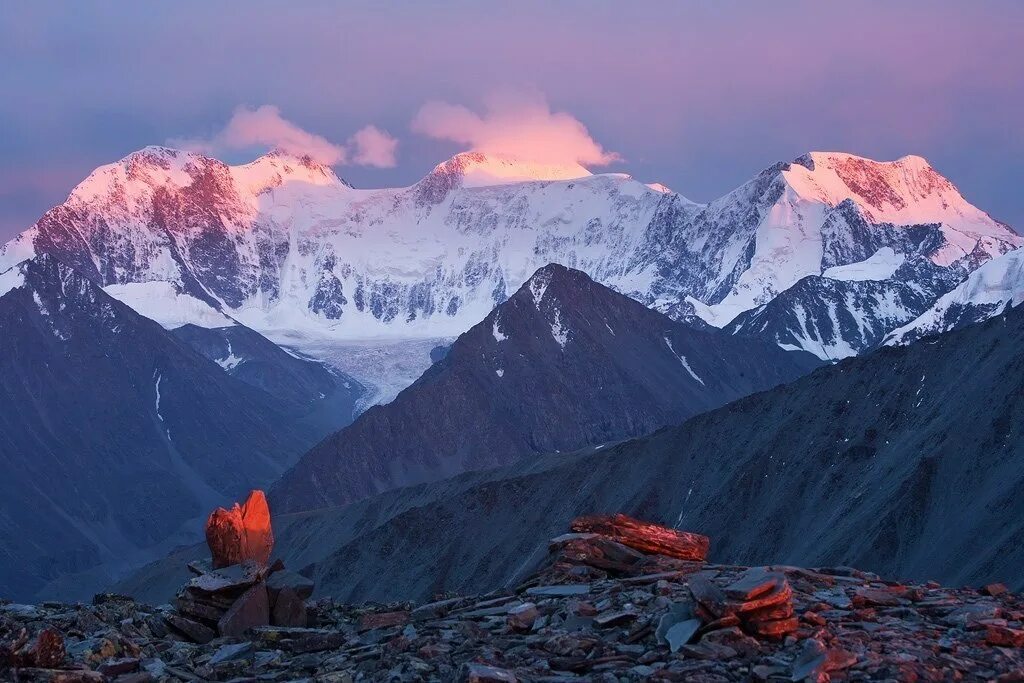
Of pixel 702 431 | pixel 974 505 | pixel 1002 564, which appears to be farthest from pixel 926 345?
pixel 1002 564

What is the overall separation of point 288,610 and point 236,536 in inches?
139

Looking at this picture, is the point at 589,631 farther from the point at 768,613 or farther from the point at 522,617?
the point at 768,613

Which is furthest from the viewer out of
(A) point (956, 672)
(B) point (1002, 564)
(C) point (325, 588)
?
(C) point (325, 588)

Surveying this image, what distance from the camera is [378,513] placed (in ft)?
519

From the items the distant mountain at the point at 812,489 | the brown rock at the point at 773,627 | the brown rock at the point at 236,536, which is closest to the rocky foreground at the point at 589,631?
the brown rock at the point at 773,627

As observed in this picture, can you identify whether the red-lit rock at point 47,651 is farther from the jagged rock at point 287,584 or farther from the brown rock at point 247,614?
the jagged rock at point 287,584

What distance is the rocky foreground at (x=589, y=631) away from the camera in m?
20.9

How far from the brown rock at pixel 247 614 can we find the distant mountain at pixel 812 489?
48.8 metres

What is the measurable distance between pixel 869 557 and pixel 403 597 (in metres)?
45.2

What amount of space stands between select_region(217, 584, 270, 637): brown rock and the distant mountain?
48.8 meters

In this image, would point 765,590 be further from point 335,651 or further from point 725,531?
point 725,531

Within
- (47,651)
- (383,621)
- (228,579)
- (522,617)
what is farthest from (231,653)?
(522,617)

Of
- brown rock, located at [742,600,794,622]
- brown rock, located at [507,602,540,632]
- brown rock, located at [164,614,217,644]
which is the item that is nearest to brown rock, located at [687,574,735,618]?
brown rock, located at [742,600,794,622]

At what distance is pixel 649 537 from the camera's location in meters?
29.1
